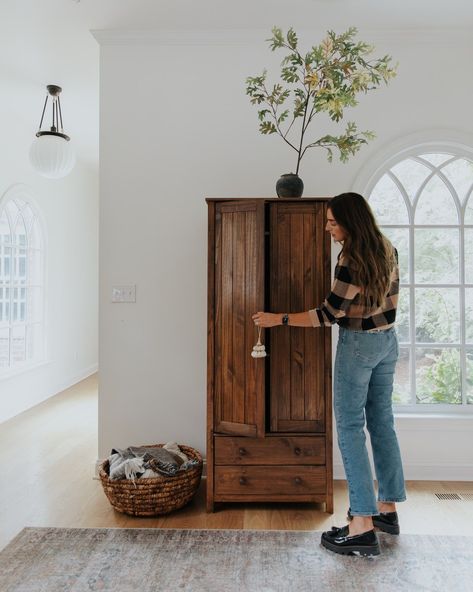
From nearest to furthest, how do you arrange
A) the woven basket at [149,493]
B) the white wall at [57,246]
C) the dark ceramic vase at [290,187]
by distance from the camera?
the woven basket at [149,493] → the dark ceramic vase at [290,187] → the white wall at [57,246]

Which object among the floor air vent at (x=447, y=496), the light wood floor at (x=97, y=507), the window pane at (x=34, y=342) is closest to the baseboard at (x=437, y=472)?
the light wood floor at (x=97, y=507)

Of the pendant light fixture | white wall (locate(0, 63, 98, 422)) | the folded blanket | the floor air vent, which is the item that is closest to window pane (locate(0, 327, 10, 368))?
white wall (locate(0, 63, 98, 422))

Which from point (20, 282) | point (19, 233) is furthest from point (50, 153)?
point (20, 282)

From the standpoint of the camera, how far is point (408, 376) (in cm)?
296

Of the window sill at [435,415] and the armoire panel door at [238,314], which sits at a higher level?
the armoire panel door at [238,314]

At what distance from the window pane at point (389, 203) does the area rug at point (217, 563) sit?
181 centimetres

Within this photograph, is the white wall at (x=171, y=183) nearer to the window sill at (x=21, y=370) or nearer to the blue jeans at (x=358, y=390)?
the blue jeans at (x=358, y=390)

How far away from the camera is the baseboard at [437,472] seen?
9.27 feet

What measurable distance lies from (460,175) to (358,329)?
1.58 m

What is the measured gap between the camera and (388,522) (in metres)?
2.19

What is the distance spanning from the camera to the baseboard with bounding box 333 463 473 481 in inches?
111

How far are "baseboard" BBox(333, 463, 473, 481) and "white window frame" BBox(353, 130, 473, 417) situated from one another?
306 millimetres

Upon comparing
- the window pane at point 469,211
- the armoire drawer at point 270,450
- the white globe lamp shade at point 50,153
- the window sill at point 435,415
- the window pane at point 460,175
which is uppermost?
the white globe lamp shade at point 50,153

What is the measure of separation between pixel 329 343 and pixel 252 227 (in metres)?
0.71
